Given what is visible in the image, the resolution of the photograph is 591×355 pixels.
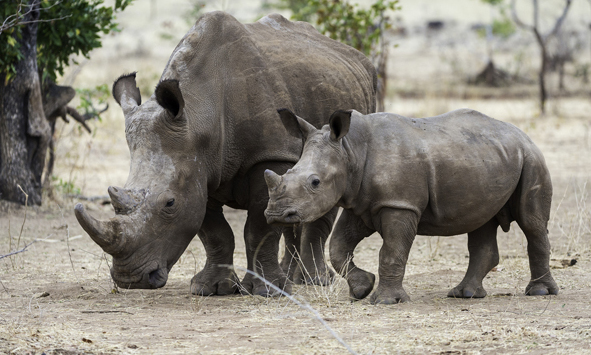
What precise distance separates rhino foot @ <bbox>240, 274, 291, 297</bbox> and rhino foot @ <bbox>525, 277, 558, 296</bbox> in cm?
176

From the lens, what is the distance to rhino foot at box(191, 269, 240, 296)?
6473 millimetres

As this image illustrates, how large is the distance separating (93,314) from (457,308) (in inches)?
91.9

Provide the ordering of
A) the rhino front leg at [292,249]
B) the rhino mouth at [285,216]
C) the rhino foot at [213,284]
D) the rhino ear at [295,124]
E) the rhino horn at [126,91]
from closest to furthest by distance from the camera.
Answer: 1. the rhino mouth at [285,216]
2. the rhino ear at [295,124]
3. the rhino horn at [126,91]
4. the rhino foot at [213,284]
5. the rhino front leg at [292,249]

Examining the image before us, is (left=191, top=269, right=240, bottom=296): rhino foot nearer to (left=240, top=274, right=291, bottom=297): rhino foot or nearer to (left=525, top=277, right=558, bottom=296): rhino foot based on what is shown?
(left=240, top=274, right=291, bottom=297): rhino foot

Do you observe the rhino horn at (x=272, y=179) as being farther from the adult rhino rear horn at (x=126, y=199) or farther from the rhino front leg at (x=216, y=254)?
the rhino front leg at (x=216, y=254)

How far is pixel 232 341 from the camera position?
181 inches

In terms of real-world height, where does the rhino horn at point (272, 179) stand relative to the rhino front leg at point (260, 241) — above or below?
above

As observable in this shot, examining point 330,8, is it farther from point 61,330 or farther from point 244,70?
point 61,330

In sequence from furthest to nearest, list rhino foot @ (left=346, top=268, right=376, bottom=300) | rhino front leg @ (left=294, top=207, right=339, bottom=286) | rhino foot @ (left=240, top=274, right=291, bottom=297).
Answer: rhino front leg @ (left=294, top=207, right=339, bottom=286)
rhino foot @ (left=240, top=274, right=291, bottom=297)
rhino foot @ (left=346, top=268, right=376, bottom=300)

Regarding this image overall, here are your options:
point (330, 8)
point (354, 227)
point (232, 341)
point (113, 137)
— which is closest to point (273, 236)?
→ point (354, 227)

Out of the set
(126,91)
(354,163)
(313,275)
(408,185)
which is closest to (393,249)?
(408,185)

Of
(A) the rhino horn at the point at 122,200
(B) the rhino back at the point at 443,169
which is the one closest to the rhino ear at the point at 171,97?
(A) the rhino horn at the point at 122,200

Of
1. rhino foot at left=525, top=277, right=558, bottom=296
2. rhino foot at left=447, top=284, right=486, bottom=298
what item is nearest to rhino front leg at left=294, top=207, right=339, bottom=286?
rhino foot at left=447, top=284, right=486, bottom=298

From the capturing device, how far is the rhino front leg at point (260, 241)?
20.1ft
